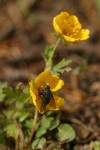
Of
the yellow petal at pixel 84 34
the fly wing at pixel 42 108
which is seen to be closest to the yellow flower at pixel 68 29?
the yellow petal at pixel 84 34

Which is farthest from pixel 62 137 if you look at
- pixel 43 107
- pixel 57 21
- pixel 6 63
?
pixel 6 63

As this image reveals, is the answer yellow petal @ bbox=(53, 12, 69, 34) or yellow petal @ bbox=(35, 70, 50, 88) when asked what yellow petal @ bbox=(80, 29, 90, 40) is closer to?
yellow petal @ bbox=(53, 12, 69, 34)

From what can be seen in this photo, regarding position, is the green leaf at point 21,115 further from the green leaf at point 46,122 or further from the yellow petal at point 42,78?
the yellow petal at point 42,78

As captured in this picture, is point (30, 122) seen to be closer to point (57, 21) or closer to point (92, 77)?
point (57, 21)

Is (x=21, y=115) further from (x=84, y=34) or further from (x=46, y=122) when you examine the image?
(x=84, y=34)

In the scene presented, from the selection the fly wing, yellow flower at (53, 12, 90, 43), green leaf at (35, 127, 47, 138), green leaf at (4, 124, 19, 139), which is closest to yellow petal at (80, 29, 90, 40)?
yellow flower at (53, 12, 90, 43)

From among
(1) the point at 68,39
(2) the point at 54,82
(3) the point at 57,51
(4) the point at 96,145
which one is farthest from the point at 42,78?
(3) the point at 57,51

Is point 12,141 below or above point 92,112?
above
